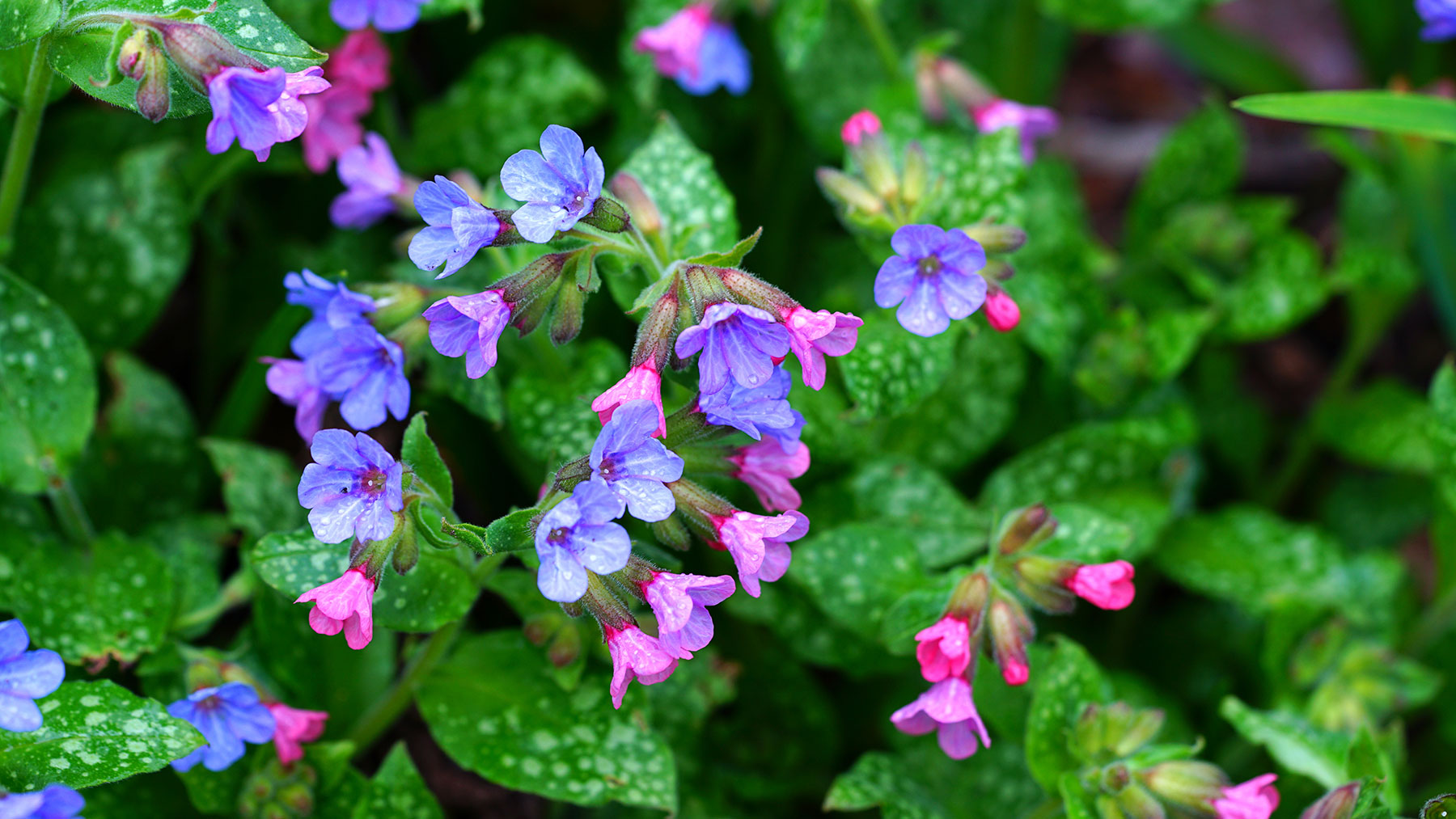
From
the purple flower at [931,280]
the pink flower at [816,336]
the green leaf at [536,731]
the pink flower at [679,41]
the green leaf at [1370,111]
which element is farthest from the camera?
the pink flower at [679,41]

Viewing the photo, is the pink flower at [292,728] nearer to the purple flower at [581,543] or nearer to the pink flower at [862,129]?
the purple flower at [581,543]

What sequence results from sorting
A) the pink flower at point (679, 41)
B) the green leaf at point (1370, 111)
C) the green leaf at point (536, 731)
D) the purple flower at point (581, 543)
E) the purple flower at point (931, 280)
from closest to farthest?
1. the purple flower at point (581, 543)
2. the purple flower at point (931, 280)
3. the green leaf at point (536, 731)
4. the green leaf at point (1370, 111)
5. the pink flower at point (679, 41)

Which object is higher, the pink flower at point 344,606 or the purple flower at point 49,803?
the pink flower at point 344,606

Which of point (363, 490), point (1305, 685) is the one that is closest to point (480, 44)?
point (363, 490)

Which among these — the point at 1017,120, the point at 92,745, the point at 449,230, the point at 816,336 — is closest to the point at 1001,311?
the point at 816,336

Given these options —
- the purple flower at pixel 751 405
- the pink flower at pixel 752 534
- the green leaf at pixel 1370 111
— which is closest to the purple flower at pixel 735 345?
the purple flower at pixel 751 405

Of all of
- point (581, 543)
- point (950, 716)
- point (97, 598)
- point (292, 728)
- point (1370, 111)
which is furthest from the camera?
point (1370, 111)

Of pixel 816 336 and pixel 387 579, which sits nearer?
pixel 816 336

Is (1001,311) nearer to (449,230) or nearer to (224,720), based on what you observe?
(449,230)
